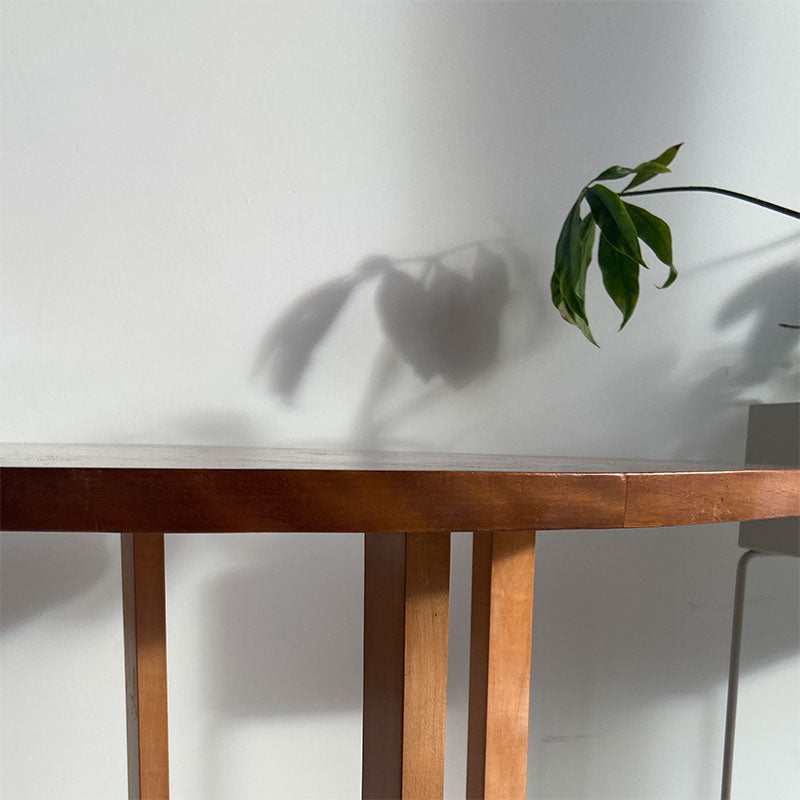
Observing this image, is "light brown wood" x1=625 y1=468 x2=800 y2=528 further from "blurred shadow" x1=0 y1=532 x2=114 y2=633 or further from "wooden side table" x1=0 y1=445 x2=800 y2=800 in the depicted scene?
"blurred shadow" x1=0 y1=532 x2=114 y2=633

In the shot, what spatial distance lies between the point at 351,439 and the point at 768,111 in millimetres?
745

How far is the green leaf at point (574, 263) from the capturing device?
868mm

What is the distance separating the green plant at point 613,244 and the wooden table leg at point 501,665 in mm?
331

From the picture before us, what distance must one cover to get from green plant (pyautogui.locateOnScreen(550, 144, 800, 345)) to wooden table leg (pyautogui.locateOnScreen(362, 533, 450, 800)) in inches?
14.9

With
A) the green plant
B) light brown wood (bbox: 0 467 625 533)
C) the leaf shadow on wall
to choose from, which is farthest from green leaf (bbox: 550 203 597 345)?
light brown wood (bbox: 0 467 625 533)

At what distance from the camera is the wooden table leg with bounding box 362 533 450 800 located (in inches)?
20.7

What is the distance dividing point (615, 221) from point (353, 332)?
34cm

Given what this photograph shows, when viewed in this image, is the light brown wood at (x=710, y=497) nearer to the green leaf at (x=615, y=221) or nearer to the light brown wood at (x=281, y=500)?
the light brown wood at (x=281, y=500)

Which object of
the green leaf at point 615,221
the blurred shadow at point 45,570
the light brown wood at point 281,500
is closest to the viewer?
the light brown wood at point 281,500

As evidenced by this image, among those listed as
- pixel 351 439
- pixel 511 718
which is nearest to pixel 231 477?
pixel 511 718

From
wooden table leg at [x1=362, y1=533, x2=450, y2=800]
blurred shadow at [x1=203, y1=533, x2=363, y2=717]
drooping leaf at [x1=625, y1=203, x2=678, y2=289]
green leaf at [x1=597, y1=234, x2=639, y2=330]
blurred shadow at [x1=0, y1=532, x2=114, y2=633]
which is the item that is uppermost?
drooping leaf at [x1=625, y1=203, x2=678, y2=289]

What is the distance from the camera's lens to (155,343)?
37.0 inches

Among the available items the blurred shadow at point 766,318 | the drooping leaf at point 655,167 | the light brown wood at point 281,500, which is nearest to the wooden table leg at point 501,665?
the light brown wood at point 281,500

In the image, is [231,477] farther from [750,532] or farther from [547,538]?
[750,532]
